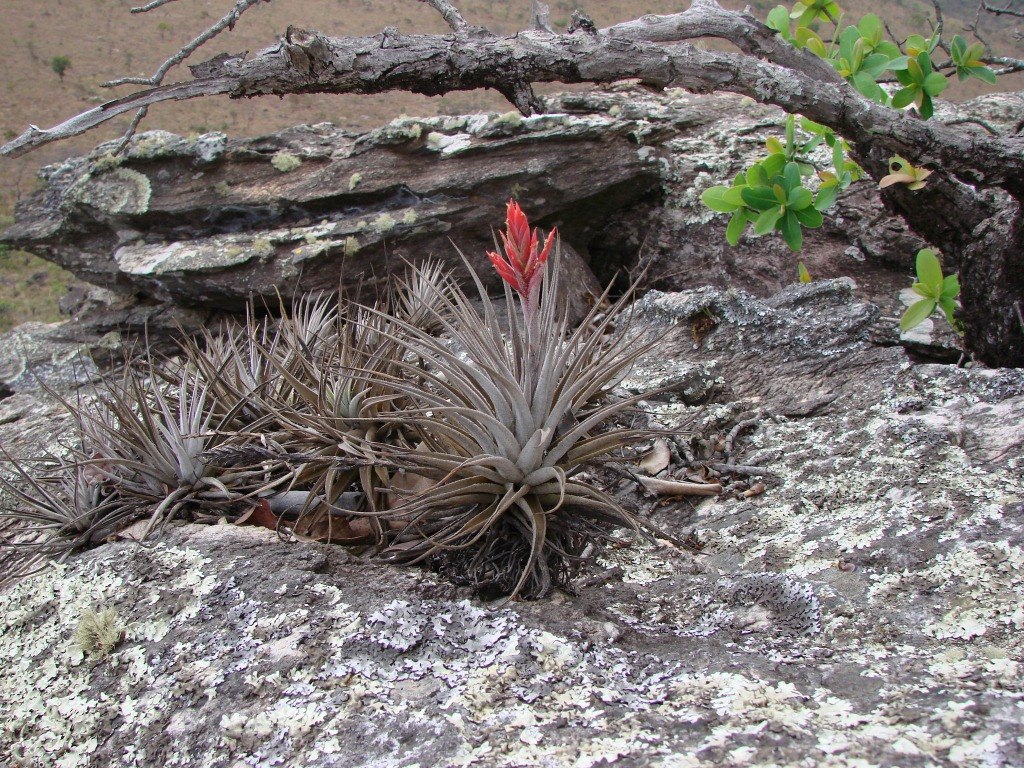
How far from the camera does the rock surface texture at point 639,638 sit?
5.33 ft

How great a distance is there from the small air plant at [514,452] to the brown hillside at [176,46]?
22.0 metres

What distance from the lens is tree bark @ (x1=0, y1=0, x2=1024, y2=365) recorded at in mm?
2664

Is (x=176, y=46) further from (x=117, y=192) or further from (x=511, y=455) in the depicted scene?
(x=511, y=455)

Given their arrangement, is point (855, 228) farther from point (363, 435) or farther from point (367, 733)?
point (367, 733)

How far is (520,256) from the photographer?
2125mm

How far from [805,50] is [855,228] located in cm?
198

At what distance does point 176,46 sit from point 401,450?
→ 36.9 meters

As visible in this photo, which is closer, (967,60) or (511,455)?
(511,455)

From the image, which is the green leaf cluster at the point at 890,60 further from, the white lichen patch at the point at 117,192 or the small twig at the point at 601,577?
the white lichen patch at the point at 117,192

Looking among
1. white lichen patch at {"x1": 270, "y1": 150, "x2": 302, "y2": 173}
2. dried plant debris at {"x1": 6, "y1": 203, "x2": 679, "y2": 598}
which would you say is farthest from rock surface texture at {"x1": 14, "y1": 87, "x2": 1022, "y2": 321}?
dried plant debris at {"x1": 6, "y1": 203, "x2": 679, "y2": 598}

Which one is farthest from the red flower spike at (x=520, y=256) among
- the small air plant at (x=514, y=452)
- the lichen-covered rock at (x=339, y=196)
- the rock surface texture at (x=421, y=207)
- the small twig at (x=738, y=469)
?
the rock surface texture at (x=421, y=207)

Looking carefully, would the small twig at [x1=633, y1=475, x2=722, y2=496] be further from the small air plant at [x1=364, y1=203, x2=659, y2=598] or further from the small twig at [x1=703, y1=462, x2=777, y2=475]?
the small air plant at [x1=364, y1=203, x2=659, y2=598]

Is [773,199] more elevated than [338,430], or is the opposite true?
[773,199]

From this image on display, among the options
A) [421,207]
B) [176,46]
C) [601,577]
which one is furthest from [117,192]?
[176,46]
